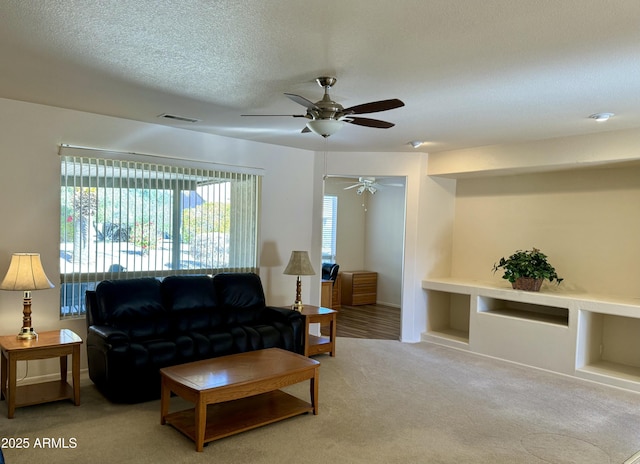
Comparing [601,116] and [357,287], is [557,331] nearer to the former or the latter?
[601,116]

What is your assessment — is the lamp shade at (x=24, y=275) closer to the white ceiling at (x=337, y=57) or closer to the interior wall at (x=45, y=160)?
the interior wall at (x=45, y=160)

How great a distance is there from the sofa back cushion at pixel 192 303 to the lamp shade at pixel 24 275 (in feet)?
3.68

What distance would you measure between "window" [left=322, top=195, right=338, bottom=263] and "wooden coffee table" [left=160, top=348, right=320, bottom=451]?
17.5ft

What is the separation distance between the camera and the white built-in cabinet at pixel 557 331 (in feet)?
15.3

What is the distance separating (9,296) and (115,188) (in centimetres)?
131

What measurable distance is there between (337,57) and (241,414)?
8.47 ft

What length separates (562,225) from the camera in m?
5.47

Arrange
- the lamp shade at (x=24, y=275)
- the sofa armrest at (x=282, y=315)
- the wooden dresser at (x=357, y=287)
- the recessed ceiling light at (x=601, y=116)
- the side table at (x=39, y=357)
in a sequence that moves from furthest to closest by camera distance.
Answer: the wooden dresser at (x=357, y=287), the sofa armrest at (x=282, y=315), the recessed ceiling light at (x=601, y=116), the lamp shade at (x=24, y=275), the side table at (x=39, y=357)

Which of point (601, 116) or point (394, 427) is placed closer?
point (394, 427)

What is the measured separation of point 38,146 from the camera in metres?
4.10

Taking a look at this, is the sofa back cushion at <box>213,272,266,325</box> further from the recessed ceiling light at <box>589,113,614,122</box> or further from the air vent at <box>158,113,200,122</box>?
the recessed ceiling light at <box>589,113,614,122</box>

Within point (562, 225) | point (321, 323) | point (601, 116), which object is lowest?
point (321, 323)

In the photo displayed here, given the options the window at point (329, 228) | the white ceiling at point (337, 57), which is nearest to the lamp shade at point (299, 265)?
the white ceiling at point (337, 57)

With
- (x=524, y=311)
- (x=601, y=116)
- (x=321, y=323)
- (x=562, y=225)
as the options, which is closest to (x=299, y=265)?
(x=321, y=323)
